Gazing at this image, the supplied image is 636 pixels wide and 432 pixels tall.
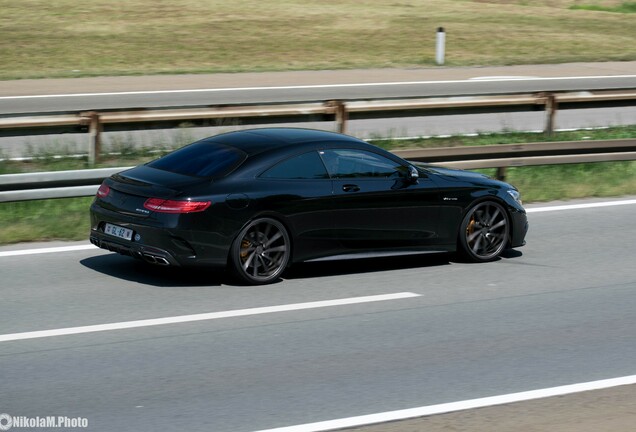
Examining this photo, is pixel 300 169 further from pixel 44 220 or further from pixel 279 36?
pixel 279 36

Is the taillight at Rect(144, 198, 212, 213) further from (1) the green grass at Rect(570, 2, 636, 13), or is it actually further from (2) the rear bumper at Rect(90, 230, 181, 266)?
(1) the green grass at Rect(570, 2, 636, 13)

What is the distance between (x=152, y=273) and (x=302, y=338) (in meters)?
2.34

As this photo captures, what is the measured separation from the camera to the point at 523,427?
6.25 metres

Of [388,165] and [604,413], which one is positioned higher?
[388,165]

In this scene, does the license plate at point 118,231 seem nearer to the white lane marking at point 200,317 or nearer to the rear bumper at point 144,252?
the rear bumper at point 144,252

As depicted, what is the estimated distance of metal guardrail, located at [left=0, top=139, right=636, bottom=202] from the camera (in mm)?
11266

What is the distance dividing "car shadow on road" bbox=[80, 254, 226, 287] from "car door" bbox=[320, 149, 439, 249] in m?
1.24

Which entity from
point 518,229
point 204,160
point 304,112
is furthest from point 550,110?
point 204,160

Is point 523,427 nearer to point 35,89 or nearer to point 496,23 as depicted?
point 35,89

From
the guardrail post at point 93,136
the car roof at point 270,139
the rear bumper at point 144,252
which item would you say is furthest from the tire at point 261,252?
the guardrail post at point 93,136

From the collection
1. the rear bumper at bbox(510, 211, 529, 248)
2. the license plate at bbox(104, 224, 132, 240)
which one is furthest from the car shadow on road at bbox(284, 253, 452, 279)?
the license plate at bbox(104, 224, 132, 240)

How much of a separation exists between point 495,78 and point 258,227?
20.0 m

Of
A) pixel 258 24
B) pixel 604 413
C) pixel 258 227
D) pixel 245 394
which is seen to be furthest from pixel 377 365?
pixel 258 24

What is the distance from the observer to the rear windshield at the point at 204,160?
936 cm
